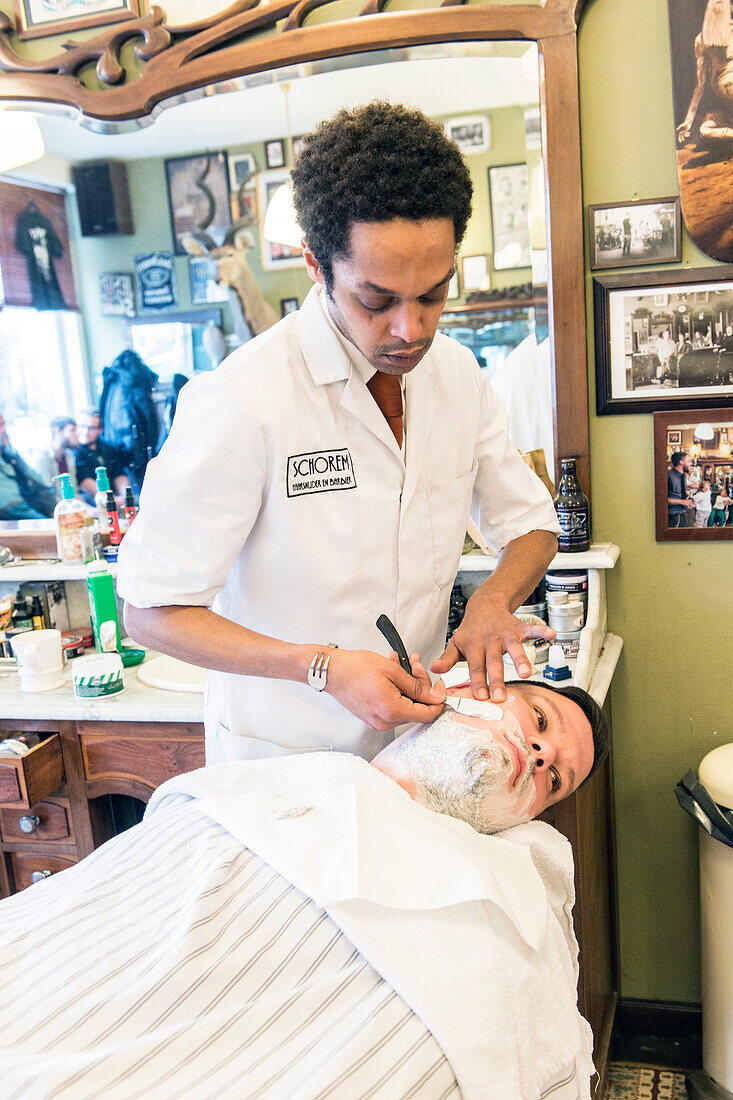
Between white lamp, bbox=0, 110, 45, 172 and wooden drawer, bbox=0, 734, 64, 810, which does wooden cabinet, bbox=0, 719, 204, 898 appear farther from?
white lamp, bbox=0, 110, 45, 172

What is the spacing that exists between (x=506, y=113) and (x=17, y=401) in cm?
161

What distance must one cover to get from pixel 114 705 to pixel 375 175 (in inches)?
56.5

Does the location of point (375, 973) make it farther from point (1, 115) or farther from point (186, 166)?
point (1, 115)

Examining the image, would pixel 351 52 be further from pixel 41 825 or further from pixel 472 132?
pixel 41 825

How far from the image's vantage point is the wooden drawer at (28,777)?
2.12 m

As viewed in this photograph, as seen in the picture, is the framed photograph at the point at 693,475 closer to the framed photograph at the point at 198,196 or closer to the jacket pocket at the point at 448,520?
the jacket pocket at the point at 448,520

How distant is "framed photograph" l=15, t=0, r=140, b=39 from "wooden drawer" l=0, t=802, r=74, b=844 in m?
2.05

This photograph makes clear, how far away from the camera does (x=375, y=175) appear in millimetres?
1233

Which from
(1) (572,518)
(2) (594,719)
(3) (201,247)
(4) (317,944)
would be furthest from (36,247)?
(4) (317,944)

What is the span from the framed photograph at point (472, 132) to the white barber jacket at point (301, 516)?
848 mm

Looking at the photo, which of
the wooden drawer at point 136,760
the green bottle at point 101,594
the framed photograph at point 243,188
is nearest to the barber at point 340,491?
the wooden drawer at point 136,760

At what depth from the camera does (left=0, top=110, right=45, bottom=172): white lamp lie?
8.48 feet

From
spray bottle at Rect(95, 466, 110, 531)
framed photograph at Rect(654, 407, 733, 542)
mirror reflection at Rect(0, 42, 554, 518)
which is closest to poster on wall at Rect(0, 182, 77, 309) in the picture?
mirror reflection at Rect(0, 42, 554, 518)

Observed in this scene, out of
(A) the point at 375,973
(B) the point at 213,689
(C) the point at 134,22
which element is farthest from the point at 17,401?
(A) the point at 375,973
